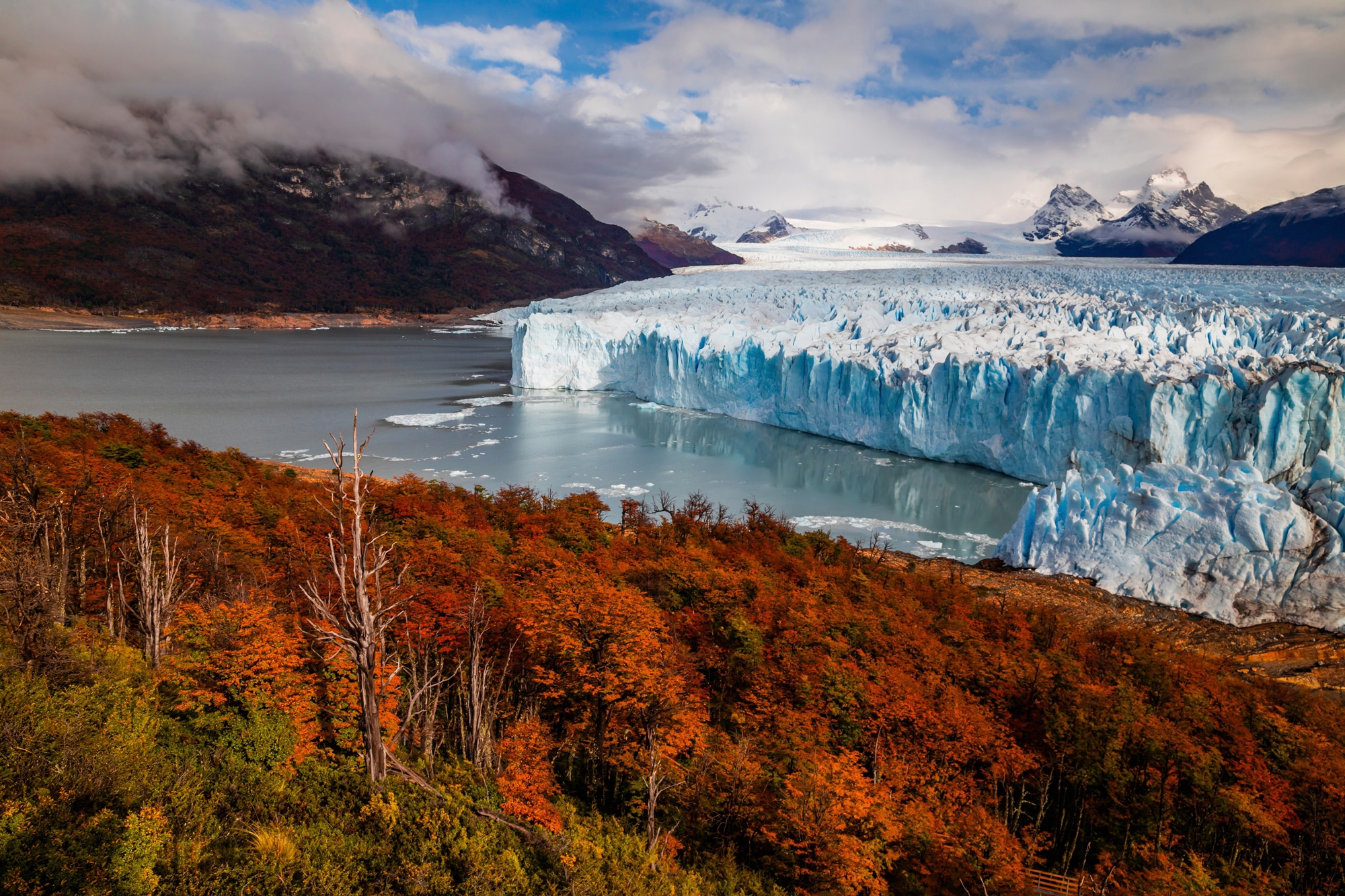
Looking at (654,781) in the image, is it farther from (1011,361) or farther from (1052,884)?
(1011,361)

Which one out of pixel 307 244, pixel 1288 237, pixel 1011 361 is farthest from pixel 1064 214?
pixel 307 244

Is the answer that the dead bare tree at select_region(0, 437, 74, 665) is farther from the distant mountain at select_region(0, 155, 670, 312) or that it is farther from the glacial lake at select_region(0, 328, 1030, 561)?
the distant mountain at select_region(0, 155, 670, 312)

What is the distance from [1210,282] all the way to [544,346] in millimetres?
30648

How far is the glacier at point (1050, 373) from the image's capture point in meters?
15.0

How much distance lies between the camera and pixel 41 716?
185 inches

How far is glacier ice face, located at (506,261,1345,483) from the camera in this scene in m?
17.5

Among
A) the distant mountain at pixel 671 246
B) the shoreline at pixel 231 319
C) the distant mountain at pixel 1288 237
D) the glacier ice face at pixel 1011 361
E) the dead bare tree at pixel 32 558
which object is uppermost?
the distant mountain at pixel 671 246

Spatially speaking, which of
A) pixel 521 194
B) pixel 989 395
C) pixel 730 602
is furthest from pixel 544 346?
pixel 521 194

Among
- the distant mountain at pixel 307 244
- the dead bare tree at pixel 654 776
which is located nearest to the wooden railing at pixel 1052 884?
the dead bare tree at pixel 654 776

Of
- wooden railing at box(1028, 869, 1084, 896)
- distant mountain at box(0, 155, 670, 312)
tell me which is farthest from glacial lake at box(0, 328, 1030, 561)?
distant mountain at box(0, 155, 670, 312)

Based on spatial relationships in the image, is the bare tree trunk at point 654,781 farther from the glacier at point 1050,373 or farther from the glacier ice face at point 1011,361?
the glacier ice face at point 1011,361

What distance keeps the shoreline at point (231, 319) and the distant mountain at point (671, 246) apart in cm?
6649

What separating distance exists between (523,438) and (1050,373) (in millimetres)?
18553

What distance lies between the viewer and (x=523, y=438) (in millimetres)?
26719
